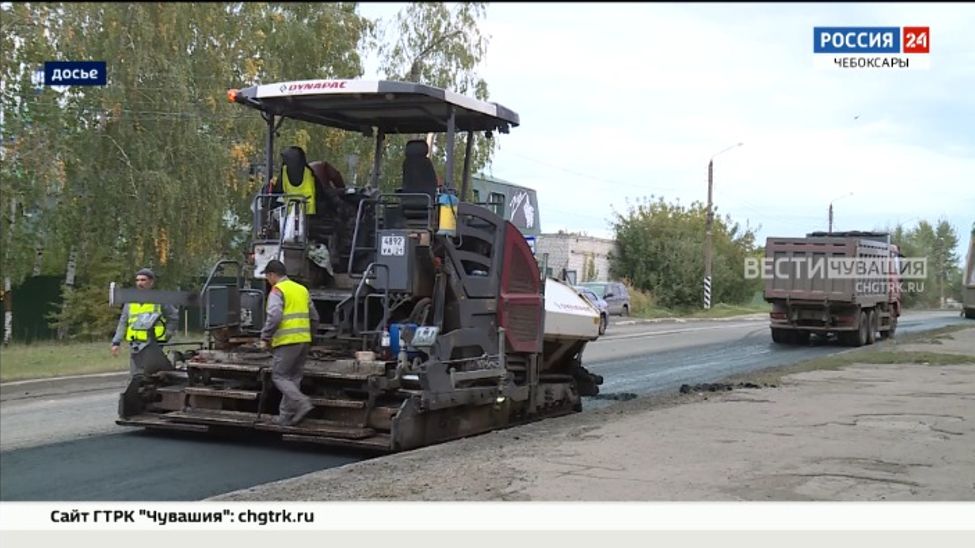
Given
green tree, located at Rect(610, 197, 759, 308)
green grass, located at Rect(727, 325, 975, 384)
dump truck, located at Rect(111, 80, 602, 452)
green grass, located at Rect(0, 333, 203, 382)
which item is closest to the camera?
dump truck, located at Rect(111, 80, 602, 452)

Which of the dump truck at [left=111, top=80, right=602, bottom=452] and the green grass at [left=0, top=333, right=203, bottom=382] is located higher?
the dump truck at [left=111, top=80, right=602, bottom=452]

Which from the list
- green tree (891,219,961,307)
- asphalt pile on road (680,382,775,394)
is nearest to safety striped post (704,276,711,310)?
green tree (891,219,961,307)

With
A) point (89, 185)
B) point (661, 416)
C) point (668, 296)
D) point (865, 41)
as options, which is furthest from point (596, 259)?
point (865, 41)

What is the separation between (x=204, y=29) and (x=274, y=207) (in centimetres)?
188

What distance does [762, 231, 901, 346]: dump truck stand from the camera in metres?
20.5

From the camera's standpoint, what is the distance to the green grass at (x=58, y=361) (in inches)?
564

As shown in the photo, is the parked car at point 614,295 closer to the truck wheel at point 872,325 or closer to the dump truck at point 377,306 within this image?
the truck wheel at point 872,325

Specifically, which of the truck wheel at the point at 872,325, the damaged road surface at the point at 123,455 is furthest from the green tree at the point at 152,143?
the truck wheel at the point at 872,325

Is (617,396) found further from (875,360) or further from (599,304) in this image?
(599,304)

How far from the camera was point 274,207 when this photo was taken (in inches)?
381

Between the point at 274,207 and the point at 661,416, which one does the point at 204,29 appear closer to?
the point at 274,207

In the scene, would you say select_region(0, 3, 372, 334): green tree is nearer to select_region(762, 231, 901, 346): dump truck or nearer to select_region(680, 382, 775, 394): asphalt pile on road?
select_region(680, 382, 775, 394): asphalt pile on road
